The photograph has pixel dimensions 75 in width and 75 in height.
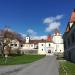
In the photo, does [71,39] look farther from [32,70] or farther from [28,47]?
[28,47]

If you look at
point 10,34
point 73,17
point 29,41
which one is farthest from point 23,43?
point 73,17

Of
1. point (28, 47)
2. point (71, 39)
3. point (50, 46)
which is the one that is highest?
point (50, 46)

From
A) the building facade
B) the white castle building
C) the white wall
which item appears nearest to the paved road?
the building facade

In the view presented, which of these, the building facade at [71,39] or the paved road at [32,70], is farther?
the building facade at [71,39]

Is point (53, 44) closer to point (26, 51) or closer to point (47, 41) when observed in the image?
point (47, 41)

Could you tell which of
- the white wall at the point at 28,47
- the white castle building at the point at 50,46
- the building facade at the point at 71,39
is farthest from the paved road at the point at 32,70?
the white wall at the point at 28,47

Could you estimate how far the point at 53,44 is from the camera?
129625mm

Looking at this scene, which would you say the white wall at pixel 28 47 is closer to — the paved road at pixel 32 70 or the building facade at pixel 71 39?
the building facade at pixel 71 39

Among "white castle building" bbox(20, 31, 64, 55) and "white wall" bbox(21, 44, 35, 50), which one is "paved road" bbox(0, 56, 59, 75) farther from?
"white wall" bbox(21, 44, 35, 50)

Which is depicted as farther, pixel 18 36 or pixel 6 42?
pixel 18 36

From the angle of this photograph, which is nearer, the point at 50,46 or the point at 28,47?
the point at 50,46

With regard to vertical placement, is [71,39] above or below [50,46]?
below

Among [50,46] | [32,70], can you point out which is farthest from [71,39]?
[50,46]

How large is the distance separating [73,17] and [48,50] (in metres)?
72.5
